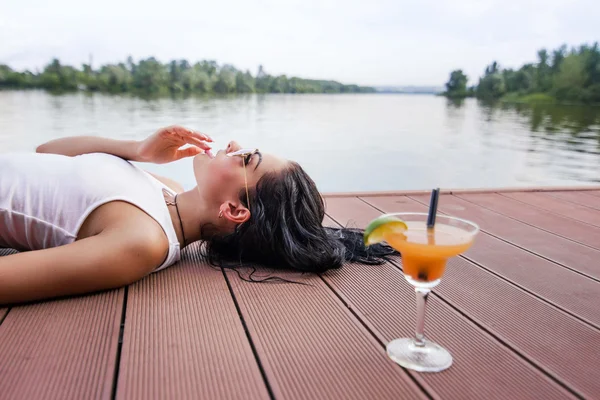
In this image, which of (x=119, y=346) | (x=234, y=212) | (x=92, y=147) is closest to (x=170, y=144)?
(x=92, y=147)

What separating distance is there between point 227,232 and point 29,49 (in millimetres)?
6716

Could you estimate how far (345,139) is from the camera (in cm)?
881

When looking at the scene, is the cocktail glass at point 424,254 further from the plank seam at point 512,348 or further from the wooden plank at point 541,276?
the wooden plank at point 541,276

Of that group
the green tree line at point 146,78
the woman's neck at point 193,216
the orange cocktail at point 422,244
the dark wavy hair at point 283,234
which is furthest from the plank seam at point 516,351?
the green tree line at point 146,78

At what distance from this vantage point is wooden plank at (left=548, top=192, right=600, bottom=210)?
2.91m

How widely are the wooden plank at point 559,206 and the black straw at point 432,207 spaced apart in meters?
1.90

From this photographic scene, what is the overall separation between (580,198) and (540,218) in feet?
2.54

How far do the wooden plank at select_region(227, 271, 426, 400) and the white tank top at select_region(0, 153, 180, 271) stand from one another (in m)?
0.43

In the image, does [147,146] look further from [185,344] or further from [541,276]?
[541,276]

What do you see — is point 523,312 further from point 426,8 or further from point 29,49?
point 426,8

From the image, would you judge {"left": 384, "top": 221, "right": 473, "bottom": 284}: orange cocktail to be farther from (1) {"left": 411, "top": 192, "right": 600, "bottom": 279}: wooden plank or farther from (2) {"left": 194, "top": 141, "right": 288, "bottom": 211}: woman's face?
(1) {"left": 411, "top": 192, "right": 600, "bottom": 279}: wooden plank

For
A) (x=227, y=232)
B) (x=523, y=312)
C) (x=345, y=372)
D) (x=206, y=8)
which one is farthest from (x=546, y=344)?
(x=206, y=8)

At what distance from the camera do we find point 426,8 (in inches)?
474

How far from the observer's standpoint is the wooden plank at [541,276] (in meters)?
1.48
